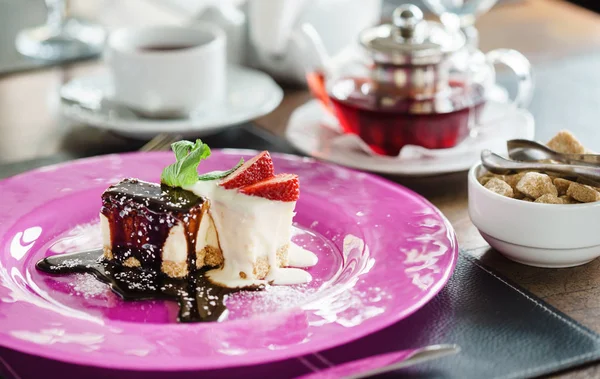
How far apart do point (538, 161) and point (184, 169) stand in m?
0.45

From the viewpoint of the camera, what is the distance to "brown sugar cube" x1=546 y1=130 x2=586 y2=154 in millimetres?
1110

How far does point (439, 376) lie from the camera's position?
815 mm

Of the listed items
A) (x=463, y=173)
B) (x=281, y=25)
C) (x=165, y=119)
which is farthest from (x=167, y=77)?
(x=463, y=173)

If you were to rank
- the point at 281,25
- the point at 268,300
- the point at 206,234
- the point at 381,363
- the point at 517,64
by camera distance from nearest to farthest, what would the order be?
the point at 381,363, the point at 268,300, the point at 206,234, the point at 517,64, the point at 281,25

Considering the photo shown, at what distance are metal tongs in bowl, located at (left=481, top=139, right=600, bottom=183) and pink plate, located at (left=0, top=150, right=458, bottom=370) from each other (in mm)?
100

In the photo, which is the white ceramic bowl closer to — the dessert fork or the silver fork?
the dessert fork

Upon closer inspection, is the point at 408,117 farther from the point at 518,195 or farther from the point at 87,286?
the point at 87,286

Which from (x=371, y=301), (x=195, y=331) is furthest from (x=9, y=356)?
(x=371, y=301)

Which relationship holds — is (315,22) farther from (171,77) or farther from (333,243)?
(333,243)

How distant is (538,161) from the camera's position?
1.10 meters

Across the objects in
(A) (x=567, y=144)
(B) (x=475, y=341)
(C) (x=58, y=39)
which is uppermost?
(A) (x=567, y=144)

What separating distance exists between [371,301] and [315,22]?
0.99 m

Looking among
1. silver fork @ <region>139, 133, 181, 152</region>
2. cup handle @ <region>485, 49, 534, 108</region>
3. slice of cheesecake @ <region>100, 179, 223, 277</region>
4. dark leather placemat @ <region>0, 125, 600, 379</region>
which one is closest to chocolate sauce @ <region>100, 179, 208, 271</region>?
slice of cheesecake @ <region>100, 179, 223, 277</region>

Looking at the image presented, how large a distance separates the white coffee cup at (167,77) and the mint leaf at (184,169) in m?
0.46
